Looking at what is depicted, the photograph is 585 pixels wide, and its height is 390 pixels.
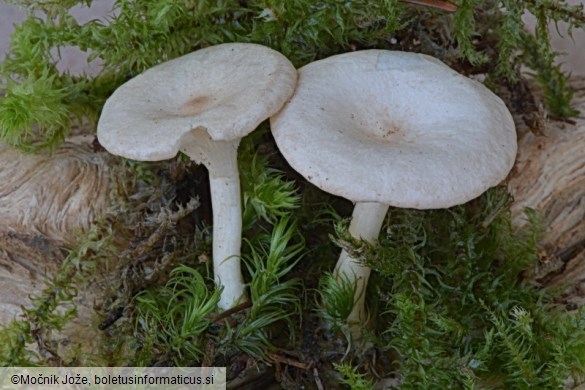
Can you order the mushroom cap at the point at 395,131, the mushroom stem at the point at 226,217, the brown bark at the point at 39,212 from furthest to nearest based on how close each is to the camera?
the brown bark at the point at 39,212 < the mushroom stem at the point at 226,217 < the mushroom cap at the point at 395,131

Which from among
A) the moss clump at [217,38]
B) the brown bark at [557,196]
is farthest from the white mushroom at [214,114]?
the brown bark at [557,196]

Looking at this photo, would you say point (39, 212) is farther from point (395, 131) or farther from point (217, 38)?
point (395, 131)

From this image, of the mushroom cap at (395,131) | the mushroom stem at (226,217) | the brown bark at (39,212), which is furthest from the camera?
the brown bark at (39,212)

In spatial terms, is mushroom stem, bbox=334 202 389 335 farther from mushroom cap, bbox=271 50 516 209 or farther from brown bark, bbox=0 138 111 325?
brown bark, bbox=0 138 111 325

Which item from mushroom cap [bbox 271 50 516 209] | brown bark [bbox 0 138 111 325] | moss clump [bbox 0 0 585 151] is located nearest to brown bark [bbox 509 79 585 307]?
moss clump [bbox 0 0 585 151]

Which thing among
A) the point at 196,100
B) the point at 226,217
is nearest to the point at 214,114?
the point at 196,100

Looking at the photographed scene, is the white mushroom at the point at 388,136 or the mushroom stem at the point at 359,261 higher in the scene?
the white mushroom at the point at 388,136

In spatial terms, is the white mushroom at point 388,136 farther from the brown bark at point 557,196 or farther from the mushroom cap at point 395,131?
the brown bark at point 557,196

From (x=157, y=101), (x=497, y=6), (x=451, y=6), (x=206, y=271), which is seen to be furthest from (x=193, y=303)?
(x=497, y=6)
